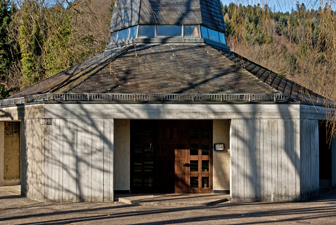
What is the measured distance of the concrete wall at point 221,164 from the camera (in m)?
13.5

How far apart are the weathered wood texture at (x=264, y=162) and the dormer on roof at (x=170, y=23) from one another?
6.32 meters

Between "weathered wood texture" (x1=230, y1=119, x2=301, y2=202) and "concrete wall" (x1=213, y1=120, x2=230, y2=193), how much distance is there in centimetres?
113

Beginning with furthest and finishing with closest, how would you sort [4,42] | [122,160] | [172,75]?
1. [4,42]
2. [172,75]
3. [122,160]

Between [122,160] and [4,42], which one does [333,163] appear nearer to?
[122,160]

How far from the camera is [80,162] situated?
40.3ft

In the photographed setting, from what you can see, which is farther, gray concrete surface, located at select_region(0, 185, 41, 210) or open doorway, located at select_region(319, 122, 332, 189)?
open doorway, located at select_region(319, 122, 332, 189)

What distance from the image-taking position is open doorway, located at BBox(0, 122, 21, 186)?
54.1 feet

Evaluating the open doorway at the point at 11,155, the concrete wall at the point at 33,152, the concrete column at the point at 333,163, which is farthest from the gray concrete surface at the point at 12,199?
the concrete column at the point at 333,163

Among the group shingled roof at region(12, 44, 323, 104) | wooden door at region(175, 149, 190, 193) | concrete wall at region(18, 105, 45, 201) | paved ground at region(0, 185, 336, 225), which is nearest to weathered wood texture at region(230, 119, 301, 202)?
paved ground at region(0, 185, 336, 225)

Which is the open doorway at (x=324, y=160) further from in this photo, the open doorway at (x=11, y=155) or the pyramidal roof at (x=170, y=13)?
the open doorway at (x=11, y=155)

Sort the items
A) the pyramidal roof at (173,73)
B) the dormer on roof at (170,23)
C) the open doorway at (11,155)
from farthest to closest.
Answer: the dormer on roof at (170,23) → the open doorway at (11,155) → the pyramidal roof at (173,73)

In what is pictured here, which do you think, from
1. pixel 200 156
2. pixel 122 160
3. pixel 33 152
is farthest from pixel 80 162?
pixel 200 156

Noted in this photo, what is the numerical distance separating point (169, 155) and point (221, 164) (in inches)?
72.8

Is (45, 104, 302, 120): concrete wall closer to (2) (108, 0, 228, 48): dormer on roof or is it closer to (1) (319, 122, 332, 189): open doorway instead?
(1) (319, 122, 332, 189): open doorway
